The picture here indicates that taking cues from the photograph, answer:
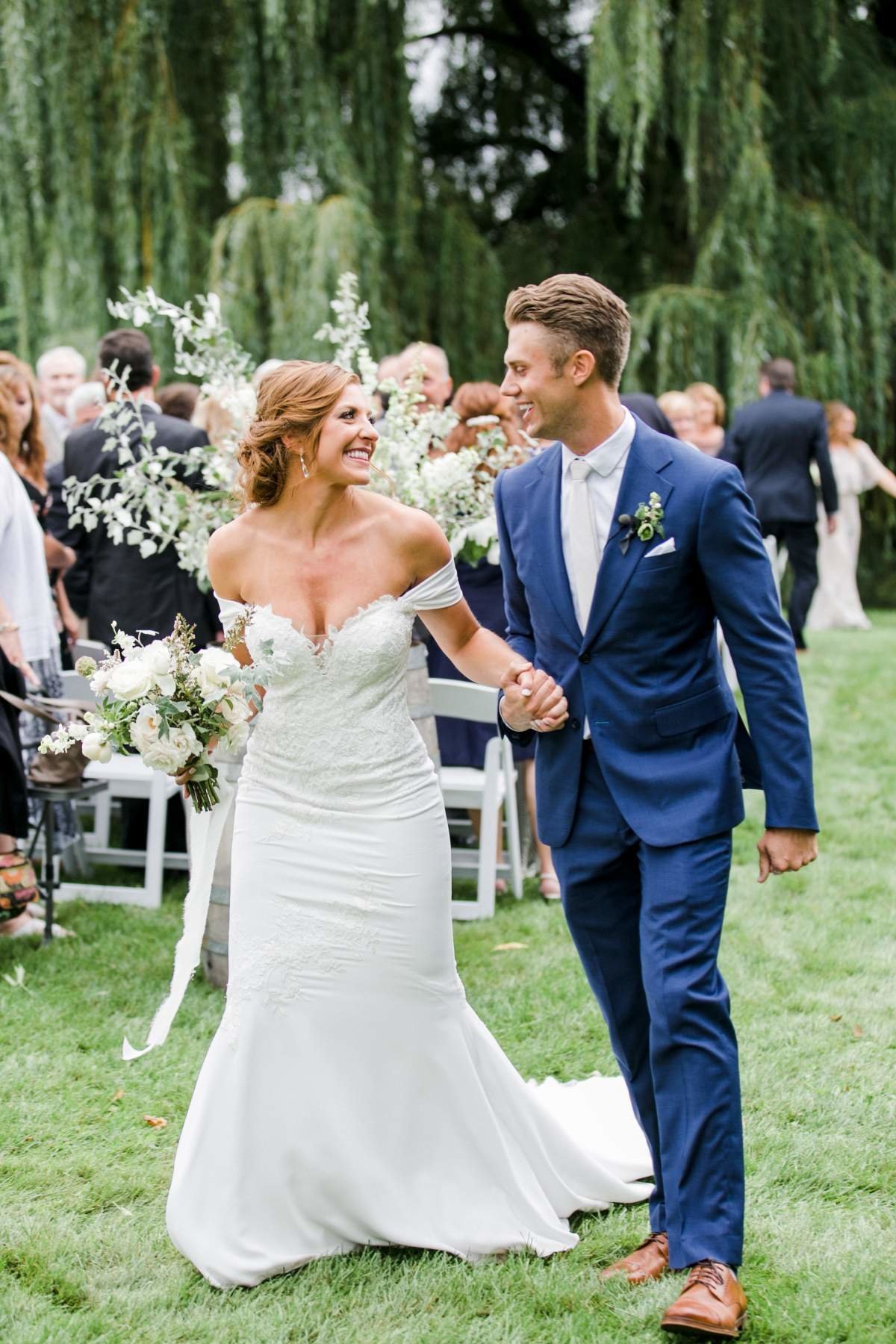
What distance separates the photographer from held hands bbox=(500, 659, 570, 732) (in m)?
3.31

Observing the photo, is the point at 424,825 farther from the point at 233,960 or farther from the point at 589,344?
the point at 589,344

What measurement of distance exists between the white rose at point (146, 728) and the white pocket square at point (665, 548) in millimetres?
1145

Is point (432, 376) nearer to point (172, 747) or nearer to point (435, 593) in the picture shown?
point (435, 593)

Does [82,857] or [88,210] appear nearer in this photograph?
[82,857]

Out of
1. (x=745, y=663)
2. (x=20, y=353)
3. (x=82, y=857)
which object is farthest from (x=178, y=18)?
(x=745, y=663)

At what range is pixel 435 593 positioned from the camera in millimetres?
3775

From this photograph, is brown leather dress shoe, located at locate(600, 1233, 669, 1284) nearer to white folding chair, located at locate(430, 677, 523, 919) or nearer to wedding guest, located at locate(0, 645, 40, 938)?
white folding chair, located at locate(430, 677, 523, 919)

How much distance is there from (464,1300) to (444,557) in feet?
5.52

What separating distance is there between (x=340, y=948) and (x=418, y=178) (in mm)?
9412

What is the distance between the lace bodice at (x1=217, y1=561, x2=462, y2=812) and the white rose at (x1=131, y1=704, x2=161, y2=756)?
0.93 ft

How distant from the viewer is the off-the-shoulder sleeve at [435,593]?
375 cm

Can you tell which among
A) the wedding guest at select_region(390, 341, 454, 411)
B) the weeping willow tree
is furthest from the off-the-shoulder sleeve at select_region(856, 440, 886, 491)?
the wedding guest at select_region(390, 341, 454, 411)

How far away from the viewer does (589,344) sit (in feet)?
10.7

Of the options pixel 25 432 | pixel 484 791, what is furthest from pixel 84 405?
pixel 484 791
